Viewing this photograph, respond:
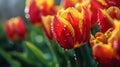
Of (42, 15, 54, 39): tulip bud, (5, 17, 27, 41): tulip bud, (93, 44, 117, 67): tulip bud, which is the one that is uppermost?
(5, 17, 27, 41): tulip bud

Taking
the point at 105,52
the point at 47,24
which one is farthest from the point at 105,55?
the point at 47,24

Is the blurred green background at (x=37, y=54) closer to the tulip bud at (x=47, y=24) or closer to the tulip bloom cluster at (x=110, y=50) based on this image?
the tulip bud at (x=47, y=24)

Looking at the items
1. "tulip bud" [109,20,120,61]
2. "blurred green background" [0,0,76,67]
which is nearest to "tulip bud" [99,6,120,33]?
"tulip bud" [109,20,120,61]

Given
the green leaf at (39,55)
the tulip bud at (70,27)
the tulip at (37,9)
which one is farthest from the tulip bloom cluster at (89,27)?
the green leaf at (39,55)

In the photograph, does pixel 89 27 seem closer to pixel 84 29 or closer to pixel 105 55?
pixel 84 29

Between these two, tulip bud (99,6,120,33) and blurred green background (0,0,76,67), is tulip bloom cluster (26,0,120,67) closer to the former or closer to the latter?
tulip bud (99,6,120,33)

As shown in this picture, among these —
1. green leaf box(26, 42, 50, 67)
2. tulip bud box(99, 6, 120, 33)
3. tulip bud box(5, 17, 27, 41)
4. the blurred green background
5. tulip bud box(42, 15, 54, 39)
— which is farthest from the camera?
tulip bud box(5, 17, 27, 41)
